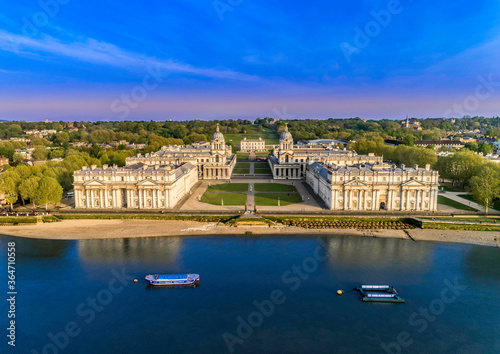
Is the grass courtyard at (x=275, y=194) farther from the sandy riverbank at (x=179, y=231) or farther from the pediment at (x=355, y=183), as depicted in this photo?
the sandy riverbank at (x=179, y=231)

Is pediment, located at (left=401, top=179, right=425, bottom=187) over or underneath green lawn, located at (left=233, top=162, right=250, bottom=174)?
over

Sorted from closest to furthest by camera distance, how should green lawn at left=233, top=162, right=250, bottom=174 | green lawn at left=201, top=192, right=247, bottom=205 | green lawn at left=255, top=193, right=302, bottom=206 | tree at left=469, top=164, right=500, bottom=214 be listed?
1. tree at left=469, top=164, right=500, bottom=214
2. green lawn at left=255, top=193, right=302, bottom=206
3. green lawn at left=201, top=192, right=247, bottom=205
4. green lawn at left=233, top=162, right=250, bottom=174

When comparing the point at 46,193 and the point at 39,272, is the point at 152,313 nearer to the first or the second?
the point at 39,272

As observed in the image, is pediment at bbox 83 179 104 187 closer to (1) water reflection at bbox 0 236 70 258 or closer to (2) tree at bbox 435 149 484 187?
(1) water reflection at bbox 0 236 70 258

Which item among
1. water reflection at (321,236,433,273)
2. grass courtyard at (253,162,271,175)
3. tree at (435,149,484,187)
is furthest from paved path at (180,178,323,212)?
tree at (435,149,484,187)

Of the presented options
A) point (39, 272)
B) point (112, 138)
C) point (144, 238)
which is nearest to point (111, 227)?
point (144, 238)

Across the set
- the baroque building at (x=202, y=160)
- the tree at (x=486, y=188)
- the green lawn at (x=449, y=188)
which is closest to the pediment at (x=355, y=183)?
the tree at (x=486, y=188)

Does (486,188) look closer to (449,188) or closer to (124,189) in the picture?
(449,188)
